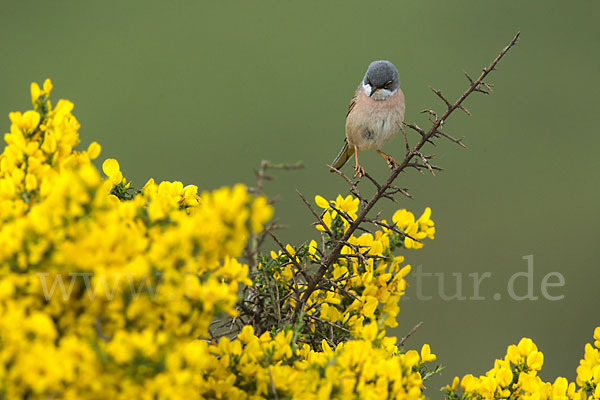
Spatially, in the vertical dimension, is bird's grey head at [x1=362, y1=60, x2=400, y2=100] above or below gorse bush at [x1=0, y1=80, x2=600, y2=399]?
above

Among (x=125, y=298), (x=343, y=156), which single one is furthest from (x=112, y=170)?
(x=343, y=156)

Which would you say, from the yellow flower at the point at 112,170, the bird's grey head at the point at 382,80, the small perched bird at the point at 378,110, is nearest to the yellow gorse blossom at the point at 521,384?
the yellow flower at the point at 112,170

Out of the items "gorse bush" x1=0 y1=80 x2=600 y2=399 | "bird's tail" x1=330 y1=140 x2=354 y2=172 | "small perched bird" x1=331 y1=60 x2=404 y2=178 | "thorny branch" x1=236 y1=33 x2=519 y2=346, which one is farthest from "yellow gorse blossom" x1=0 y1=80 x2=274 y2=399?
"bird's tail" x1=330 y1=140 x2=354 y2=172

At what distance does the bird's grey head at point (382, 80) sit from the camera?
4.47m

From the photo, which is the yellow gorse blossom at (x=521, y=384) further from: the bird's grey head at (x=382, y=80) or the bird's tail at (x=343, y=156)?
the bird's tail at (x=343, y=156)

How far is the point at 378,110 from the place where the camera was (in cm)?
456

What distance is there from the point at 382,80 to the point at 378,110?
20cm

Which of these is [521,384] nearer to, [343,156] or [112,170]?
[112,170]

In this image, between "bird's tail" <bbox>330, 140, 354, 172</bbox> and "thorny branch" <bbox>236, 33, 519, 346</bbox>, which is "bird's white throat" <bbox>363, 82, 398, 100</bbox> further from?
"thorny branch" <bbox>236, 33, 519, 346</bbox>

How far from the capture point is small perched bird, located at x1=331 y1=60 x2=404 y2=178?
4.49 metres

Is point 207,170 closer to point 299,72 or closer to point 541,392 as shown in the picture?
point 299,72

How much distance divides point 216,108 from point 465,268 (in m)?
6.50

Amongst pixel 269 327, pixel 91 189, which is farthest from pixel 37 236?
pixel 269 327

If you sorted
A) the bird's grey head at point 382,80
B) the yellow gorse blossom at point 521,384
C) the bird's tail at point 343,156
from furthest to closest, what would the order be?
1. the bird's tail at point 343,156
2. the bird's grey head at point 382,80
3. the yellow gorse blossom at point 521,384
